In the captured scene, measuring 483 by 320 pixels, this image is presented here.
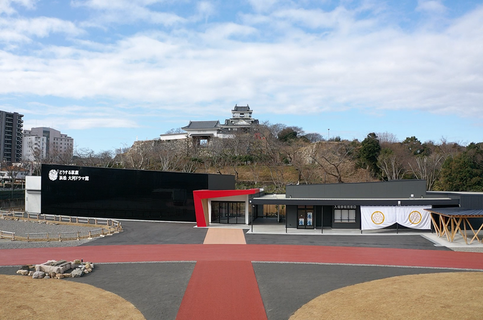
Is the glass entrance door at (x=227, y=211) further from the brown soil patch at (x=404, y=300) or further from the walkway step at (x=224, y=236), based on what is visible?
the brown soil patch at (x=404, y=300)

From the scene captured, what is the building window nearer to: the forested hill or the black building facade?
the black building facade

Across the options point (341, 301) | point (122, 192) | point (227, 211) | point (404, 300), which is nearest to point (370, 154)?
point (227, 211)

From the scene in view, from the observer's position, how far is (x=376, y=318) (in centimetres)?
1017

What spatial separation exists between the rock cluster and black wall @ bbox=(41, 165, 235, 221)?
15503mm

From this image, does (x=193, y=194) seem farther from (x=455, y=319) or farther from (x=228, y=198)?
(x=455, y=319)

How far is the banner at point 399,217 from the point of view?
81.9 ft

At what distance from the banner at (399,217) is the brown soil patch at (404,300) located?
10876mm

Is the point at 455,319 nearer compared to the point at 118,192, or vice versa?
the point at 455,319

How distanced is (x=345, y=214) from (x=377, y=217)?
8.87 feet

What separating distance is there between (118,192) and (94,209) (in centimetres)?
286

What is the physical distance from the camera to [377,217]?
25.2 m

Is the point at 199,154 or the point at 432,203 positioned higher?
the point at 199,154

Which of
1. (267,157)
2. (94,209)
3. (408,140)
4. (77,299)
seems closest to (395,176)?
(408,140)

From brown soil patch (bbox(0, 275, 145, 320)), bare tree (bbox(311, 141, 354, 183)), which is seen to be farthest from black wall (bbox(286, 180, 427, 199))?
bare tree (bbox(311, 141, 354, 183))
